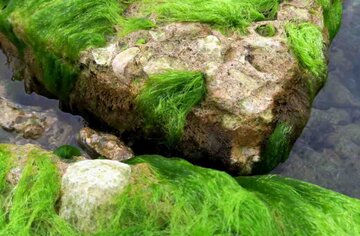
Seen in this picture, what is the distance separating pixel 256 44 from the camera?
4.30 metres

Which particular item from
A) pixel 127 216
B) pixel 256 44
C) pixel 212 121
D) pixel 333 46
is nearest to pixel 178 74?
pixel 212 121

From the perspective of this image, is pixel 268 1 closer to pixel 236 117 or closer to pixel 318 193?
pixel 236 117

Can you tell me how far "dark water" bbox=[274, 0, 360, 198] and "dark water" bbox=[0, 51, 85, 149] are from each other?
1929 mm

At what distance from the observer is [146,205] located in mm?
3162

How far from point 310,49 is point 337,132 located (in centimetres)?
83

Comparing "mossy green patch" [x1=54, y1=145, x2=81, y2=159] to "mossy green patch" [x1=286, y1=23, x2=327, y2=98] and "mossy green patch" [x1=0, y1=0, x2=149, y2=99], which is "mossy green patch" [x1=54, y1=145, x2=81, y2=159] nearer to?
"mossy green patch" [x1=0, y1=0, x2=149, y2=99]

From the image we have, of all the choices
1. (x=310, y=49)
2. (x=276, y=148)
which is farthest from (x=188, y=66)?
(x=310, y=49)

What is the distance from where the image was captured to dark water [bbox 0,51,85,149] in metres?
4.54

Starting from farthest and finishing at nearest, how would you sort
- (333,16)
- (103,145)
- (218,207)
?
(333,16), (103,145), (218,207)

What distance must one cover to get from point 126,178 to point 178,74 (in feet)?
3.68

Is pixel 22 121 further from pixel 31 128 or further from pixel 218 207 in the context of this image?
pixel 218 207

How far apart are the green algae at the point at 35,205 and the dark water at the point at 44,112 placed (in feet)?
3.73

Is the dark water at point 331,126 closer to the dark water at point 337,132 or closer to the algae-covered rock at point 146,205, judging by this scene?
the dark water at point 337,132

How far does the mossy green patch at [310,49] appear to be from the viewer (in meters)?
4.34
